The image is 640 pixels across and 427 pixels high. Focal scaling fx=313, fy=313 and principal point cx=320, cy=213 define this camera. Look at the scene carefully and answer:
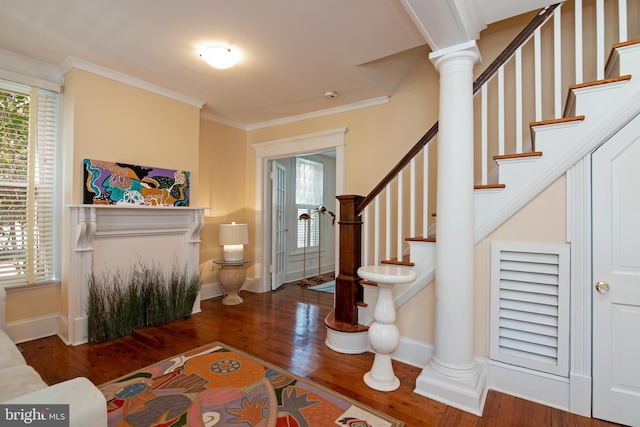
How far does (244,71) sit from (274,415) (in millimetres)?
2977

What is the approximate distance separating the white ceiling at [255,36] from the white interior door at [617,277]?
1.16 meters

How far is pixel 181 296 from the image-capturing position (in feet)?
11.9

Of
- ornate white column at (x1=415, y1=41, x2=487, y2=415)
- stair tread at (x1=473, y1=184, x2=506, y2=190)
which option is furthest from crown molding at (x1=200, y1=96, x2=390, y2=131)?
stair tread at (x1=473, y1=184, x2=506, y2=190)

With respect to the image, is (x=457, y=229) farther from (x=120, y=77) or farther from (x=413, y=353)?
(x=120, y=77)

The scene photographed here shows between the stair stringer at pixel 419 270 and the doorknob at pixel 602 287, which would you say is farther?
the stair stringer at pixel 419 270

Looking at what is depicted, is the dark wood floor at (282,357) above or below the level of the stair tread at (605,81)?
below

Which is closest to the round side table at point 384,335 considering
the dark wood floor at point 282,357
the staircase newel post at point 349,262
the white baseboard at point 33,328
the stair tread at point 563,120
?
the dark wood floor at point 282,357

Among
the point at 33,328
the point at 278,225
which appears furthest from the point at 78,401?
the point at 278,225

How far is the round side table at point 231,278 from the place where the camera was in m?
4.22

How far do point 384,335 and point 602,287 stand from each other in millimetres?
1364

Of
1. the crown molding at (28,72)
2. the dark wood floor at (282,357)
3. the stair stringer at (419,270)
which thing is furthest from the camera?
the crown molding at (28,72)

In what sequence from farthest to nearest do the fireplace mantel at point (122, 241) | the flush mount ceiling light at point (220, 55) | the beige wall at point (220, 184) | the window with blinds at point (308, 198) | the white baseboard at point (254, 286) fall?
the window with blinds at point (308, 198) → the white baseboard at point (254, 286) → the beige wall at point (220, 184) → the fireplace mantel at point (122, 241) → the flush mount ceiling light at point (220, 55)

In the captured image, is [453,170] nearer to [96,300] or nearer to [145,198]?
[145,198]

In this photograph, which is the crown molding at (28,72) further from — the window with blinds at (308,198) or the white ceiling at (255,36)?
the window with blinds at (308,198)
